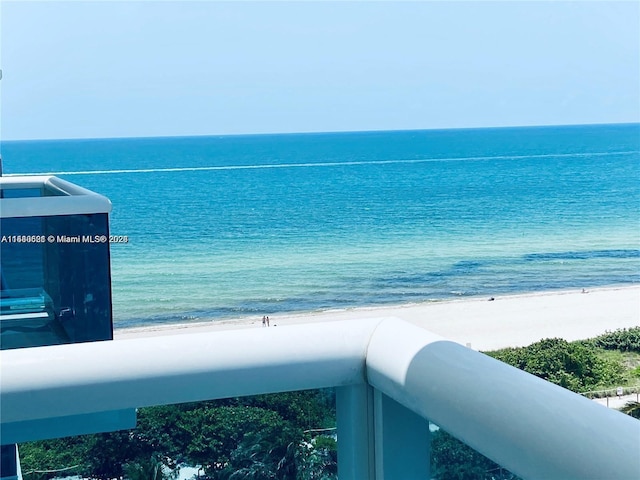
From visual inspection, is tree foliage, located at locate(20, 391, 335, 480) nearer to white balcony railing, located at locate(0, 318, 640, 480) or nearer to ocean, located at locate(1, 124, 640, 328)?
white balcony railing, located at locate(0, 318, 640, 480)

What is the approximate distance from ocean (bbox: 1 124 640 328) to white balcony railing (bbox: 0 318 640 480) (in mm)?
17702

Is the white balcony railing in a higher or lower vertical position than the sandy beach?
higher

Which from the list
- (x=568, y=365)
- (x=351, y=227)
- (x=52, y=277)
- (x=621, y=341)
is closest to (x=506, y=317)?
(x=621, y=341)

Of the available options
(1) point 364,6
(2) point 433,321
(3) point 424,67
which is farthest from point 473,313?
(3) point 424,67

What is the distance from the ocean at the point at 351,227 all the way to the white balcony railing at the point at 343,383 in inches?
697

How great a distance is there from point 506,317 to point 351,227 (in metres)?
13.8

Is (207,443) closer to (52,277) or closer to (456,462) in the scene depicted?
(456,462)

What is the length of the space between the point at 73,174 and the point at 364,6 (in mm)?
24308

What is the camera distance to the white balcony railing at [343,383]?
51 centimetres

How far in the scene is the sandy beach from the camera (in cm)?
1580

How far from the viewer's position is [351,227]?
30672 mm

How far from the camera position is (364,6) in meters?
58.3

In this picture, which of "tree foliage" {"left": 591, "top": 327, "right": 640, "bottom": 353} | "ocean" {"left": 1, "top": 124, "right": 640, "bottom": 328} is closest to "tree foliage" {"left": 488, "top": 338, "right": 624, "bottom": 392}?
"tree foliage" {"left": 591, "top": 327, "right": 640, "bottom": 353}

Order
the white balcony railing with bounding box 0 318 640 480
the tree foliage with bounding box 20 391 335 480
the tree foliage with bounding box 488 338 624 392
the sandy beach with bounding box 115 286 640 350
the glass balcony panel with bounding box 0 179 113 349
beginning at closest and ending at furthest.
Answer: the white balcony railing with bounding box 0 318 640 480 → the tree foliage with bounding box 20 391 335 480 → the glass balcony panel with bounding box 0 179 113 349 → the tree foliage with bounding box 488 338 624 392 → the sandy beach with bounding box 115 286 640 350
